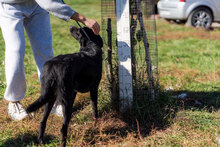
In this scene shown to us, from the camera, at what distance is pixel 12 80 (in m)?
3.21

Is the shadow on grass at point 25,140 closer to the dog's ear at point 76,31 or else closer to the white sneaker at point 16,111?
the white sneaker at point 16,111

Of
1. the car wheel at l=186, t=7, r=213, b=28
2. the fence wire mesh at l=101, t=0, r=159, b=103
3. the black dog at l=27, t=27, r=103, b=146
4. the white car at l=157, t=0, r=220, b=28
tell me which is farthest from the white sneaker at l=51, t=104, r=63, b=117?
the car wheel at l=186, t=7, r=213, b=28

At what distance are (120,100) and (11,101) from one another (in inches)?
50.3

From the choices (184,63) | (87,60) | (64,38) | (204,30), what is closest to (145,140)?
(87,60)

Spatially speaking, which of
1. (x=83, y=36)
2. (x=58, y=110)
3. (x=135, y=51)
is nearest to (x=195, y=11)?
(x=135, y=51)

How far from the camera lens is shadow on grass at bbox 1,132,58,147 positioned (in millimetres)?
2924

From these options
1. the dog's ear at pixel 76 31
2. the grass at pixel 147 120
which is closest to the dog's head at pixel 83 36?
the dog's ear at pixel 76 31

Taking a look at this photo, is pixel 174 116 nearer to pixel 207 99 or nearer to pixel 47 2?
pixel 207 99

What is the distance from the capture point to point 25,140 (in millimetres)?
3004

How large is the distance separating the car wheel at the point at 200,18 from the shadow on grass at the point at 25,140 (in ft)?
27.3

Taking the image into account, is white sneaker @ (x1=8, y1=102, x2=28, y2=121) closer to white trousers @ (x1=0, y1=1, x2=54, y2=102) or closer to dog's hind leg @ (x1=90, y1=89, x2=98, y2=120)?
white trousers @ (x1=0, y1=1, x2=54, y2=102)

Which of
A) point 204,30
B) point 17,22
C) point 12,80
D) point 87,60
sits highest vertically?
point 17,22

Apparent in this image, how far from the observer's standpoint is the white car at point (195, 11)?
988cm

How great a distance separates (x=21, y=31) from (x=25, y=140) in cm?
117
